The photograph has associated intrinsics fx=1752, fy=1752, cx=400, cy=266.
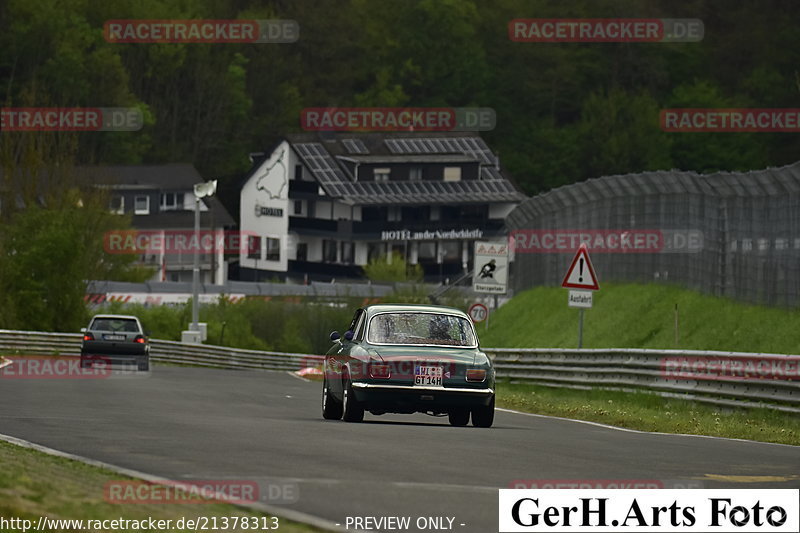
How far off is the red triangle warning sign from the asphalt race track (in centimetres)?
564

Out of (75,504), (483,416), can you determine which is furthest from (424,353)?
(75,504)

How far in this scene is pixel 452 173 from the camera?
120000 millimetres

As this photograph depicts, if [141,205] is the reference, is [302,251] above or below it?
below

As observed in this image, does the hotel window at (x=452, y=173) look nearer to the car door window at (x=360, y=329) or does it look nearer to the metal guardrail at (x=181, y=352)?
the metal guardrail at (x=181, y=352)

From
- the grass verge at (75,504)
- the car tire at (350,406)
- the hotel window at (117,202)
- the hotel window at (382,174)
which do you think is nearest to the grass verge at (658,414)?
the car tire at (350,406)

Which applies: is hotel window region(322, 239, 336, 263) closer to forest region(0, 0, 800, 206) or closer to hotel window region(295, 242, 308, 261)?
hotel window region(295, 242, 308, 261)

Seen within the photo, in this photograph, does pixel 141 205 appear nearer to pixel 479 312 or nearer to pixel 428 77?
pixel 428 77

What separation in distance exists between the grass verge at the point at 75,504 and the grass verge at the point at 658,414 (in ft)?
32.3

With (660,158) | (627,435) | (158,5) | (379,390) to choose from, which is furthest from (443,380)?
(158,5)

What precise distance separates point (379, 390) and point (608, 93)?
385ft

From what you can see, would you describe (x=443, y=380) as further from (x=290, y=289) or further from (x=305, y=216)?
(x=305, y=216)

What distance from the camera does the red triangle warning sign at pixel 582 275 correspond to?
1133 inches

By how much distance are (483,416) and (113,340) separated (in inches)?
835

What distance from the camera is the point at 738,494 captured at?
10.8 metres
